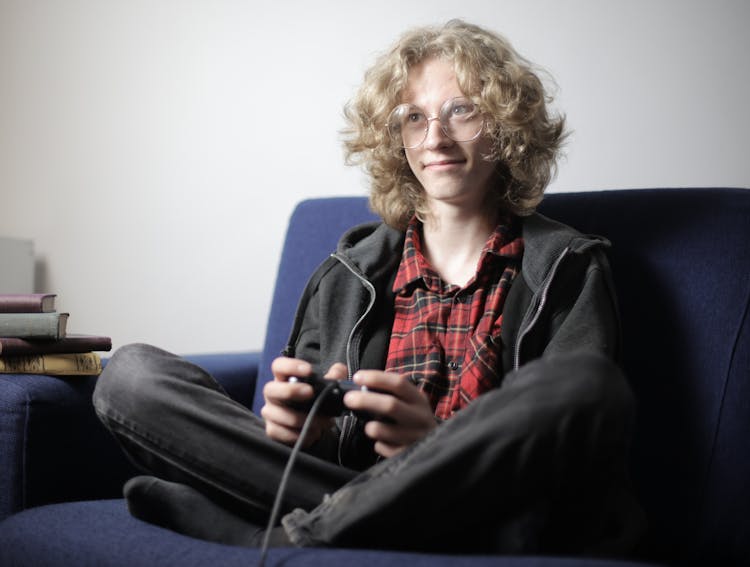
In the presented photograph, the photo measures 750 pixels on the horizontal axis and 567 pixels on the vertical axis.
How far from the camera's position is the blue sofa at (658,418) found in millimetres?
1127

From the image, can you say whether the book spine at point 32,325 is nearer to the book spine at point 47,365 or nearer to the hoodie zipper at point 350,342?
the book spine at point 47,365

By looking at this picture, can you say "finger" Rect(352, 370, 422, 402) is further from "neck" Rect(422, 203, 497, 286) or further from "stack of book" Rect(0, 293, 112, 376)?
"stack of book" Rect(0, 293, 112, 376)

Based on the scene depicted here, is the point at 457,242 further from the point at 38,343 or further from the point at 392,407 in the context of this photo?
the point at 38,343

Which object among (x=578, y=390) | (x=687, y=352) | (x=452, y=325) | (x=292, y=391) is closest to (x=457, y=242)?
(x=452, y=325)

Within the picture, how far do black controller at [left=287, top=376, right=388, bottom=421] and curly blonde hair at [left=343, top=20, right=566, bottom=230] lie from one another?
1.86 ft

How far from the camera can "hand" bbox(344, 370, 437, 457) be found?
0.99 m

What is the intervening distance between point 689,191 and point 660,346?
0.92 feet

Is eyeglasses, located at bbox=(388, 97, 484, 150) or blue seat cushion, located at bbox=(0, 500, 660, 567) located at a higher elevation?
eyeglasses, located at bbox=(388, 97, 484, 150)

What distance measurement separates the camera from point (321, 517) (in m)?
0.91

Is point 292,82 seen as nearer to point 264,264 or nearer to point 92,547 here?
point 264,264

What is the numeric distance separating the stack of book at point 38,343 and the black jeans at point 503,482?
0.51m

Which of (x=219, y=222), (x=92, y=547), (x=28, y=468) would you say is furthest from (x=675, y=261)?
(x=219, y=222)

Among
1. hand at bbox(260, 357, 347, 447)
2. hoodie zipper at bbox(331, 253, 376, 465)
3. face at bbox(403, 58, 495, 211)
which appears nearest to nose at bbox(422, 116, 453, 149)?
face at bbox(403, 58, 495, 211)

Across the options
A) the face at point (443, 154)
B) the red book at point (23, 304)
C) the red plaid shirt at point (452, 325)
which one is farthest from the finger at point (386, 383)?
the red book at point (23, 304)
